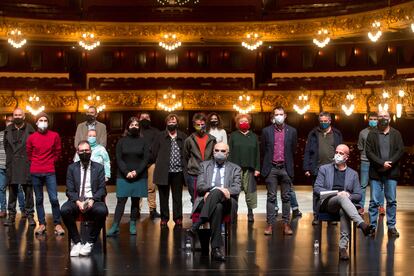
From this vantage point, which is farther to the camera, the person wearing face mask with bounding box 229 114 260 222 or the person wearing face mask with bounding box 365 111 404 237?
the person wearing face mask with bounding box 229 114 260 222

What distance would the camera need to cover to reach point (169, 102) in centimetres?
2995

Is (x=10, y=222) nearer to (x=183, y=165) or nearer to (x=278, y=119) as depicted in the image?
(x=183, y=165)

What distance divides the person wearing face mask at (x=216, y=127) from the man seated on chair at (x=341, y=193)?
3414 mm

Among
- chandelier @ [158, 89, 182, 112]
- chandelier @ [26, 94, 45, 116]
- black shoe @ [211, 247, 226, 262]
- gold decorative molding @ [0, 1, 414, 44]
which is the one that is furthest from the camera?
gold decorative molding @ [0, 1, 414, 44]

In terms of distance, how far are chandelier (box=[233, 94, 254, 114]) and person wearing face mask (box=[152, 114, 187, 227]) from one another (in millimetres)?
17678

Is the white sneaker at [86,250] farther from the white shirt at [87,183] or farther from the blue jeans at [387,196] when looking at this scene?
the blue jeans at [387,196]

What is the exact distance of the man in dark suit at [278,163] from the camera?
37.5 feet

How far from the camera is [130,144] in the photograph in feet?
37.5

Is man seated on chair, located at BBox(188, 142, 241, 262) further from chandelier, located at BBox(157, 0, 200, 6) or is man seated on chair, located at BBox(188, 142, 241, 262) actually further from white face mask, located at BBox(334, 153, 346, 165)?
chandelier, located at BBox(157, 0, 200, 6)

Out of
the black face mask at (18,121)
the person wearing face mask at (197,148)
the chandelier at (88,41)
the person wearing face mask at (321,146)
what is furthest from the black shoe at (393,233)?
the chandelier at (88,41)

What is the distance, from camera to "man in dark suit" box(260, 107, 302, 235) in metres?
11.4

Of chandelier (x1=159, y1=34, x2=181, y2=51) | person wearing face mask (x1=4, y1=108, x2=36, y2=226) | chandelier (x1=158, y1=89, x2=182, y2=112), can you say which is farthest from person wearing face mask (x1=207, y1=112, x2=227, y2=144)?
chandelier (x1=159, y1=34, x2=181, y2=51)

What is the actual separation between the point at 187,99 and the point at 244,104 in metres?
2.21

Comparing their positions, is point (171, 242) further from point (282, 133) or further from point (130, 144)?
point (282, 133)
